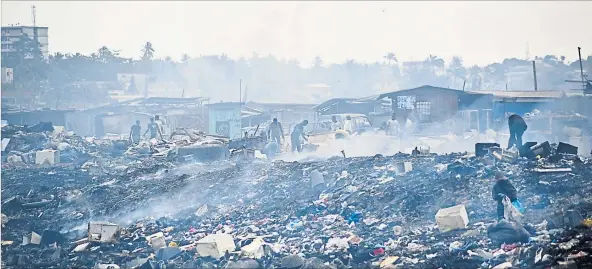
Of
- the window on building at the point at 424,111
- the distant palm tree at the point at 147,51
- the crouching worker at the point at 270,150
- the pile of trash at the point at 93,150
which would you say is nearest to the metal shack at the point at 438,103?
the window on building at the point at 424,111

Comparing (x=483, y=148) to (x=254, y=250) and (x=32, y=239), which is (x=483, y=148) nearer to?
(x=254, y=250)

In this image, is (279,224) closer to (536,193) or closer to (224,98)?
(536,193)

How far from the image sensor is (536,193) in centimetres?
972

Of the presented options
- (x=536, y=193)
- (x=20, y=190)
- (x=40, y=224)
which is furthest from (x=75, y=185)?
(x=536, y=193)

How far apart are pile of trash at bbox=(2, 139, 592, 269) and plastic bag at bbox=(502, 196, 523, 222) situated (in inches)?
5.7

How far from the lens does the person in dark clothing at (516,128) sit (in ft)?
40.4

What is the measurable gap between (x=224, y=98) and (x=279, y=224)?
42.3 metres

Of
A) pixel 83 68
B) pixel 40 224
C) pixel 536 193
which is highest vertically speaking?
pixel 83 68

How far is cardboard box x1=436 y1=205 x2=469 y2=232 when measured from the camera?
28.9 ft

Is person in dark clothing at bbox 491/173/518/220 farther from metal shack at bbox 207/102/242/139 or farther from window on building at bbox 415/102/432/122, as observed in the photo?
metal shack at bbox 207/102/242/139

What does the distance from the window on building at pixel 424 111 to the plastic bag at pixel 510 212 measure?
15374mm

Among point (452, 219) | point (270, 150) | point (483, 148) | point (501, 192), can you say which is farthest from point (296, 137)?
point (501, 192)

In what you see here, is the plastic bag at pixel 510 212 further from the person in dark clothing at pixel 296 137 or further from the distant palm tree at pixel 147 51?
the distant palm tree at pixel 147 51

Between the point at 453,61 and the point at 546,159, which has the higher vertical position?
the point at 453,61
